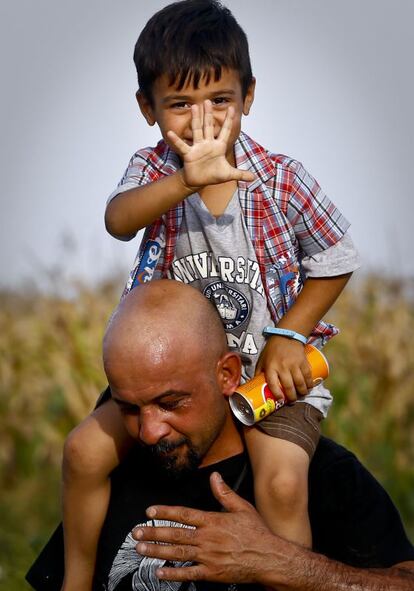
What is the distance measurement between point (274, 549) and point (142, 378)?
0.73 metres

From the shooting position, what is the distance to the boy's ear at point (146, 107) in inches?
159

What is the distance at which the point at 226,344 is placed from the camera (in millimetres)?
4121

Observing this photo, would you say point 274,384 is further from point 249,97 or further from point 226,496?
point 249,97

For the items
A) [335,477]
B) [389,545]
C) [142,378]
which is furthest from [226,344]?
[389,545]

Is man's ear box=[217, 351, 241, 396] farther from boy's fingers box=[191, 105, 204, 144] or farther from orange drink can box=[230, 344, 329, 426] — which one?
boy's fingers box=[191, 105, 204, 144]

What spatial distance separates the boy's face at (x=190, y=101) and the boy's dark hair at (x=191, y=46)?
0.07ft

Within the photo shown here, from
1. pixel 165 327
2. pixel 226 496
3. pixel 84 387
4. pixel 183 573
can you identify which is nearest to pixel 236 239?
pixel 165 327

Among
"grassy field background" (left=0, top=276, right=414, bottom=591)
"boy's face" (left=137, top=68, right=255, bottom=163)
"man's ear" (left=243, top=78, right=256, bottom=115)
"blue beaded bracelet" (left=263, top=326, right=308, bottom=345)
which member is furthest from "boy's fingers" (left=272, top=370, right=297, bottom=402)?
"grassy field background" (left=0, top=276, right=414, bottom=591)

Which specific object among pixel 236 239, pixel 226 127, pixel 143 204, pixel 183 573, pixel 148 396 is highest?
pixel 226 127

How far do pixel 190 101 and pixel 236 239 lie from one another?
1.68 feet

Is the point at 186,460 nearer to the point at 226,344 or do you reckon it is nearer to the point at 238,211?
the point at 226,344

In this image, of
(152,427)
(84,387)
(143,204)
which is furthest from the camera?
(84,387)

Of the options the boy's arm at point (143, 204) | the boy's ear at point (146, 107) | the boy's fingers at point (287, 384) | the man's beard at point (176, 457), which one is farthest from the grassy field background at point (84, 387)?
the boy's ear at point (146, 107)

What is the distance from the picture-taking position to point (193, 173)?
144 inches
